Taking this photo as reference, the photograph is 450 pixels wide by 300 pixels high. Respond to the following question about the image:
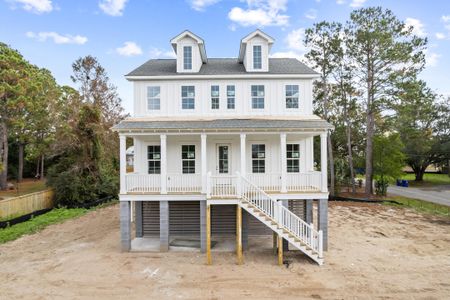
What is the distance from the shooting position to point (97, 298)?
816 cm

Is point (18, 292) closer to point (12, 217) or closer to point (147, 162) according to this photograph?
point (147, 162)

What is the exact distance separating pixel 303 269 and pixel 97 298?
745cm

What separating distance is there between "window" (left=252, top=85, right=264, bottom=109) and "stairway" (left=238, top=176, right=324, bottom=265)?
15.5ft

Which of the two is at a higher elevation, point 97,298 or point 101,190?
point 101,190

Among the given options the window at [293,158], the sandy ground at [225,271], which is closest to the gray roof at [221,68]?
the window at [293,158]

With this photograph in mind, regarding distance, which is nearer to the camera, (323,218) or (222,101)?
(323,218)

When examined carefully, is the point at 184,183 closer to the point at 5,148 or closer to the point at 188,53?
the point at 188,53

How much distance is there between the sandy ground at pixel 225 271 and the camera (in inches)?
334

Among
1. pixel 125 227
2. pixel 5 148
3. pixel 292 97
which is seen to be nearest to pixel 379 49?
pixel 292 97

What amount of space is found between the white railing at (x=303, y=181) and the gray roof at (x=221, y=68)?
18.3 feet

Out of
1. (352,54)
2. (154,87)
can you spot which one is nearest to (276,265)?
(154,87)

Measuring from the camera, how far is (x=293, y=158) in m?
14.5

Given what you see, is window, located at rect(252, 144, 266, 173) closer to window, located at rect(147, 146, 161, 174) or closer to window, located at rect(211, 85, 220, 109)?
window, located at rect(211, 85, 220, 109)

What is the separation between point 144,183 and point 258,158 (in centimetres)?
620
